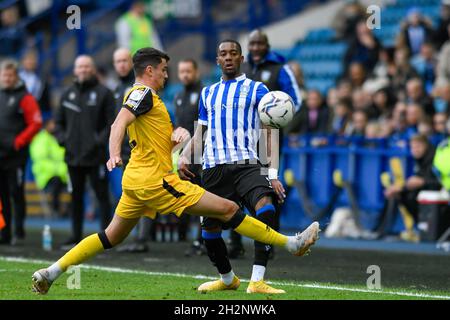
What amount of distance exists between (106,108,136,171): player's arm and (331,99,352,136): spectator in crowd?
10044 millimetres

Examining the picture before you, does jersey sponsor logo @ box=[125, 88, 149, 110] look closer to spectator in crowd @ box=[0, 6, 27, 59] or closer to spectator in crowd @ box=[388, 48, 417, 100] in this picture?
spectator in crowd @ box=[388, 48, 417, 100]

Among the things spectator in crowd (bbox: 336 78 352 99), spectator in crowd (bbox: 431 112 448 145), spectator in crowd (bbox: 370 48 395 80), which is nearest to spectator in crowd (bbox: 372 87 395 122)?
spectator in crowd (bbox: 336 78 352 99)

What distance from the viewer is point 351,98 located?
19.7 meters

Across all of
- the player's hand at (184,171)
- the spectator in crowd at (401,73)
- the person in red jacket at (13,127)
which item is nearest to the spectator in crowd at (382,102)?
the spectator in crowd at (401,73)

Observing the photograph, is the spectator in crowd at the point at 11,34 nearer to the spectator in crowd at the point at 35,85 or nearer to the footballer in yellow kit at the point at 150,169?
the spectator in crowd at the point at 35,85

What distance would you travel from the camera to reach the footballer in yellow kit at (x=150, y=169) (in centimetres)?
920

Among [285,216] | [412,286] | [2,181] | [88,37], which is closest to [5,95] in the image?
[2,181]

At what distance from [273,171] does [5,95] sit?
6684mm

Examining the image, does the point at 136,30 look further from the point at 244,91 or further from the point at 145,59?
the point at 145,59

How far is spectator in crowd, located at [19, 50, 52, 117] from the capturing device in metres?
21.5

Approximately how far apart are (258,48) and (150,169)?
4264 millimetres

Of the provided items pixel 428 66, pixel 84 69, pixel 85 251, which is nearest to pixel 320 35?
pixel 428 66

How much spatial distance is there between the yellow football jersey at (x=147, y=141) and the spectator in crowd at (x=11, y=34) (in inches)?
685
